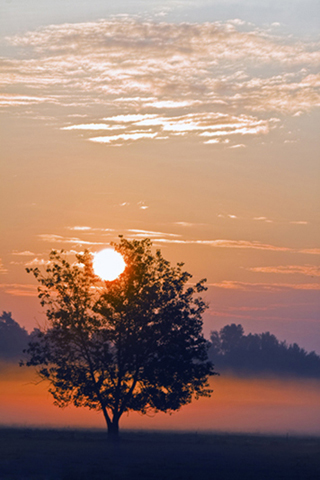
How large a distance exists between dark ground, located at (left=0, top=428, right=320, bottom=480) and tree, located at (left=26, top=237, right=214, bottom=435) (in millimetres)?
4442

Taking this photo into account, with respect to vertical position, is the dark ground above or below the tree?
below

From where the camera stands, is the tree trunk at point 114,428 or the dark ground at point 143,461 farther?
the tree trunk at point 114,428

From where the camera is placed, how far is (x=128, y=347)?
6056 centimetres

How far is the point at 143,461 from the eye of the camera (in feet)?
155

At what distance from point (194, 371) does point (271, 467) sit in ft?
53.5

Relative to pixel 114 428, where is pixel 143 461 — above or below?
below

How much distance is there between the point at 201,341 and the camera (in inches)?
2450

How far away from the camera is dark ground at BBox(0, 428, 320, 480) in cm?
4022

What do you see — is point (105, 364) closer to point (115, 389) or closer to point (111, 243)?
point (115, 389)

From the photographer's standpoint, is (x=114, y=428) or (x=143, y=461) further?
(x=114, y=428)

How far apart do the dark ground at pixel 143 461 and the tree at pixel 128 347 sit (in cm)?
444

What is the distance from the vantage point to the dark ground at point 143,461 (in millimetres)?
40219

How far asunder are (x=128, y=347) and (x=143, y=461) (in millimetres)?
14725

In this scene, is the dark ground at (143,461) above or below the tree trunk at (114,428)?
below
